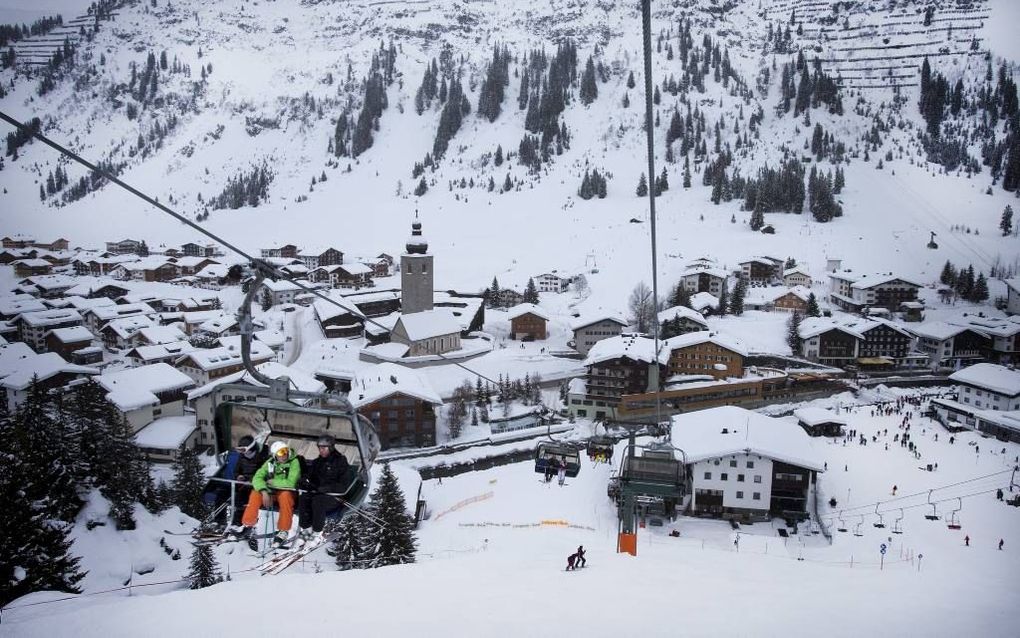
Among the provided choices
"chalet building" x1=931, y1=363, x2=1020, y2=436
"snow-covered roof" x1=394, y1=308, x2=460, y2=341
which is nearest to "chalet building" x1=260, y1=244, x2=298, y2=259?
"snow-covered roof" x1=394, y1=308, x2=460, y2=341

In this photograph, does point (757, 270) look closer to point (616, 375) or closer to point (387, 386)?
point (616, 375)

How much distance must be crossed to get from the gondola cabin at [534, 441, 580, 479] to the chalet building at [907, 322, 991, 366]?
35516mm

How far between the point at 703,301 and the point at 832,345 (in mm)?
10006

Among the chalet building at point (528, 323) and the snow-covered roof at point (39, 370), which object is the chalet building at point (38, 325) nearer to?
the snow-covered roof at point (39, 370)

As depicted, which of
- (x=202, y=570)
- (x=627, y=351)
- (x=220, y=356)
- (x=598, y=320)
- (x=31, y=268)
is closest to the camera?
(x=202, y=570)

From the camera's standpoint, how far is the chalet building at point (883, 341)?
37031mm

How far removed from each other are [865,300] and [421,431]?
36.9m

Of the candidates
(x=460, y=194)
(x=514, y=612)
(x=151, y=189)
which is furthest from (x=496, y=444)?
(x=151, y=189)

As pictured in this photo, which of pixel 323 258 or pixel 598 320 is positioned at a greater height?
pixel 323 258

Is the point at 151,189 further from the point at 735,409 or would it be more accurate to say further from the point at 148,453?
the point at 735,409

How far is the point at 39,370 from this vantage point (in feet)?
91.4

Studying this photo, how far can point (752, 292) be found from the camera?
159 feet

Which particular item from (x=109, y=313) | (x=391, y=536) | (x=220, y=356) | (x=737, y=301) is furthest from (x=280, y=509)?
(x=109, y=313)

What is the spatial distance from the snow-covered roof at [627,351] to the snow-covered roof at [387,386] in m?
8.85
